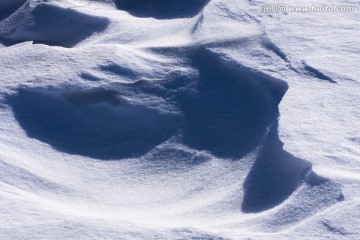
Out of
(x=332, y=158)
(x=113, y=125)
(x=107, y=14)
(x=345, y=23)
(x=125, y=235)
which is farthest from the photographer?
(x=107, y=14)

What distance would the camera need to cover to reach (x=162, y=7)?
214 cm

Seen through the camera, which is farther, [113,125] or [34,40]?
[34,40]

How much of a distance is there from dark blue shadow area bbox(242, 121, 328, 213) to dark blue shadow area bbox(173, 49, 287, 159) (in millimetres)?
69

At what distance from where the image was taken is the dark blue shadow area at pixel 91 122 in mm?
1575

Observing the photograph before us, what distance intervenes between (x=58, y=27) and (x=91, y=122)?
541 mm

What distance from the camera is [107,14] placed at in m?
2.09

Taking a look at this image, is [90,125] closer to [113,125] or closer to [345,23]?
[113,125]

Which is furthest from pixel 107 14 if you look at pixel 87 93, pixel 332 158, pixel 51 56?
pixel 332 158

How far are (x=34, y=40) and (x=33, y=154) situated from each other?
63cm

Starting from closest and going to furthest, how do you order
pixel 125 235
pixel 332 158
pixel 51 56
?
1. pixel 125 235
2. pixel 332 158
3. pixel 51 56

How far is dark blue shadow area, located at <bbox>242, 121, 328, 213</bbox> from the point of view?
1.38 meters

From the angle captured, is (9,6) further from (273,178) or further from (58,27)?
(273,178)

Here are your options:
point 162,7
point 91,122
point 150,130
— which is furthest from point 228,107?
point 162,7

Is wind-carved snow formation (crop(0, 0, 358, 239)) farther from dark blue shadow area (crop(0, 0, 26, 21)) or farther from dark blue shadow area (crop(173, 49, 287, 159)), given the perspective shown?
dark blue shadow area (crop(0, 0, 26, 21))
